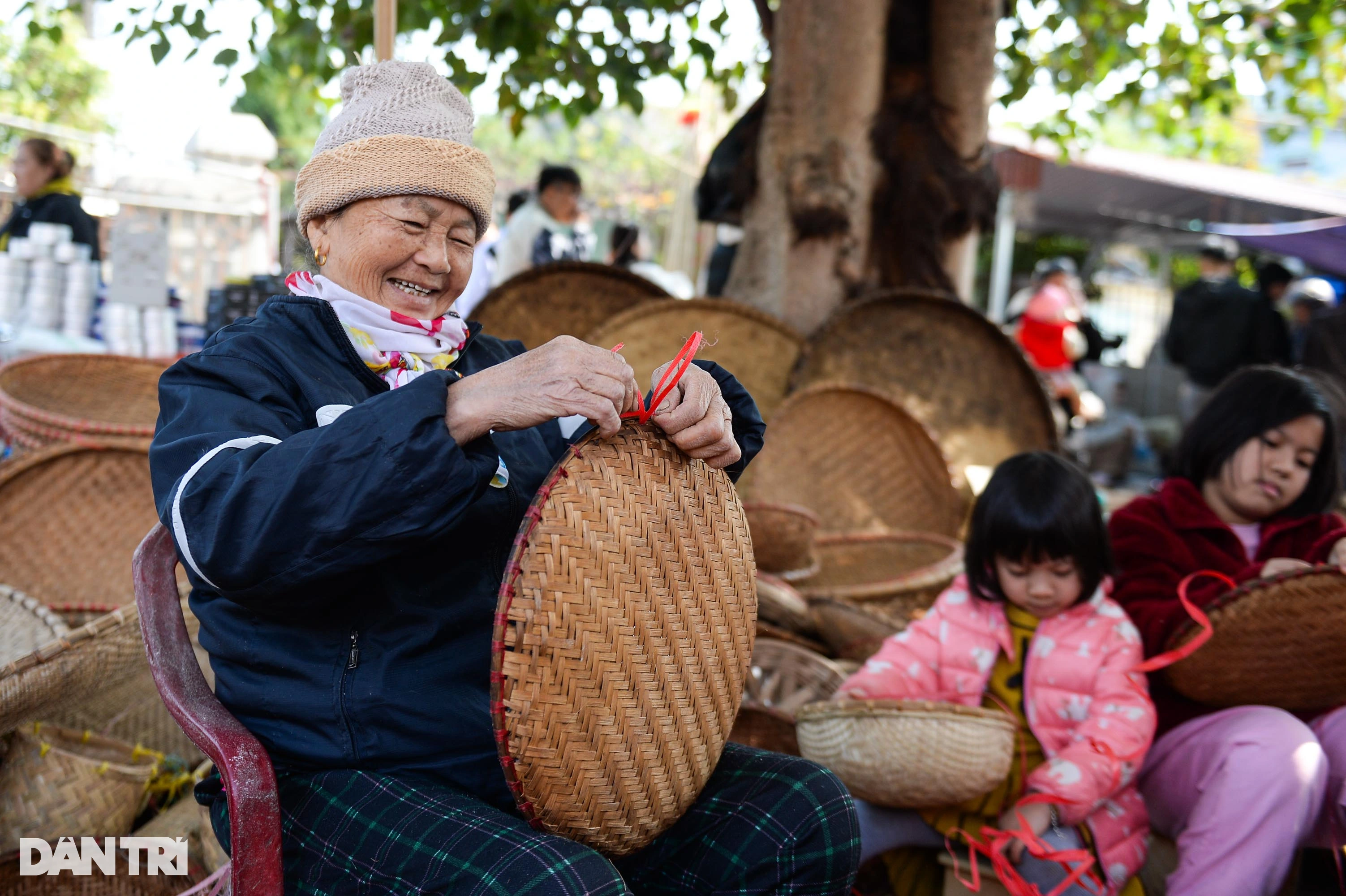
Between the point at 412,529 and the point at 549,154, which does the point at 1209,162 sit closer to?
the point at 549,154

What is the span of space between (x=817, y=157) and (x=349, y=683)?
11.0ft

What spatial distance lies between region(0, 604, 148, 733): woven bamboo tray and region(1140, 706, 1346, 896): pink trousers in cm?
189

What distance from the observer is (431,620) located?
1348mm

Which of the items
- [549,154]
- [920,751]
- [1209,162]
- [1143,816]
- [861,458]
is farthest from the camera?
[549,154]

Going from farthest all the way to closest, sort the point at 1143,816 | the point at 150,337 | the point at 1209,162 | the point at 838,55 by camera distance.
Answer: the point at 1209,162 < the point at 150,337 < the point at 838,55 < the point at 1143,816

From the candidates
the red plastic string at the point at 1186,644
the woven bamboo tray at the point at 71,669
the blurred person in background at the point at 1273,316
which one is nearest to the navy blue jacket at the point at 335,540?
the woven bamboo tray at the point at 71,669

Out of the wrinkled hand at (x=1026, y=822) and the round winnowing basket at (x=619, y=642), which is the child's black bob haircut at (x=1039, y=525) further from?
the round winnowing basket at (x=619, y=642)

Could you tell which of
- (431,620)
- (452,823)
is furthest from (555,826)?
(431,620)

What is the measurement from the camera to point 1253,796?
186 centimetres

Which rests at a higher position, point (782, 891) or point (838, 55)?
point (838, 55)

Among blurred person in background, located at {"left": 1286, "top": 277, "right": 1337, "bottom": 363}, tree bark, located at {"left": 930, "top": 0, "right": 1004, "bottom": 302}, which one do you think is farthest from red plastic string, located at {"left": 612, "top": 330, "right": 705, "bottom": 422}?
blurred person in background, located at {"left": 1286, "top": 277, "right": 1337, "bottom": 363}

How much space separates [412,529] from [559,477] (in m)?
0.17

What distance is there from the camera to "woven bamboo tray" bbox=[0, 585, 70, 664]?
6.64 feet

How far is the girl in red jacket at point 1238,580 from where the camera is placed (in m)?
1.84
